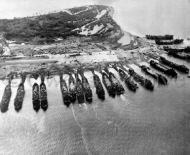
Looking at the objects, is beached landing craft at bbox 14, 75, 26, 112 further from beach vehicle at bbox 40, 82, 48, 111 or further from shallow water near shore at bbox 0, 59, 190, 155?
beach vehicle at bbox 40, 82, 48, 111

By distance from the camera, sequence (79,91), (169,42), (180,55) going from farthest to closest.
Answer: (169,42)
(180,55)
(79,91)

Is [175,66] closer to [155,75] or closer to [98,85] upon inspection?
[155,75]

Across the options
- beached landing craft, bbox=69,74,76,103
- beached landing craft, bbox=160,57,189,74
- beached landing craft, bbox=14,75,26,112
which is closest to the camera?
beached landing craft, bbox=14,75,26,112

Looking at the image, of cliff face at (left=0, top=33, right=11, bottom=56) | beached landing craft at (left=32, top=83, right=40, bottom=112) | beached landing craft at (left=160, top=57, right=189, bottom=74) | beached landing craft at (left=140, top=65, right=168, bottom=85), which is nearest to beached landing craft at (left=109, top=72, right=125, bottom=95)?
beached landing craft at (left=140, top=65, right=168, bottom=85)

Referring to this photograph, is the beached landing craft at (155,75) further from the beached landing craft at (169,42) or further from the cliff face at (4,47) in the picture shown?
the cliff face at (4,47)

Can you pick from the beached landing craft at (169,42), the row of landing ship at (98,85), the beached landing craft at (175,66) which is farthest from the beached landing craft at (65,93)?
the beached landing craft at (169,42)

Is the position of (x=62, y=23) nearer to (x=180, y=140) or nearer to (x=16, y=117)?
(x=16, y=117)

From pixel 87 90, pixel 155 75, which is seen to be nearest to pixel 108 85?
pixel 87 90

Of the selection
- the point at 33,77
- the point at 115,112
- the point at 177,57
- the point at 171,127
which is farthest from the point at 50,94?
the point at 177,57
